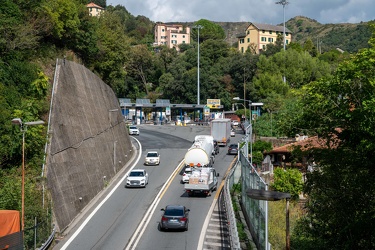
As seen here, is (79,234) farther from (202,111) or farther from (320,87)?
(202,111)

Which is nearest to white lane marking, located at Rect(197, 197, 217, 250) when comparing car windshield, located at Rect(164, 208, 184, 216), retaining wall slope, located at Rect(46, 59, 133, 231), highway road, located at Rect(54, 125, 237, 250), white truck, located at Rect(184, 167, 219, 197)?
highway road, located at Rect(54, 125, 237, 250)

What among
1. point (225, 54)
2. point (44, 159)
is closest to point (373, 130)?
point (44, 159)

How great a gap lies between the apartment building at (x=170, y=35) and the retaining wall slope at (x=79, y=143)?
132054mm

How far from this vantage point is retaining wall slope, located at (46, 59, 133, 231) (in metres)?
32.7

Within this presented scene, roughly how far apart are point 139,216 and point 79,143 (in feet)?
31.2

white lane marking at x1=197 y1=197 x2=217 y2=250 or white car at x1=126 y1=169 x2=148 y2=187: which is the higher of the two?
white car at x1=126 y1=169 x2=148 y2=187

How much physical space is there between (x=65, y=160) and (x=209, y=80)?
77.4m

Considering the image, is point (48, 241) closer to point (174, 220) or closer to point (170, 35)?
point (174, 220)

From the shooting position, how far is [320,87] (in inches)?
781

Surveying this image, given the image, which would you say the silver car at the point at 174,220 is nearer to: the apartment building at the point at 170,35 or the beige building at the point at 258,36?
the beige building at the point at 258,36

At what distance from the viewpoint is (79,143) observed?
39.0 metres

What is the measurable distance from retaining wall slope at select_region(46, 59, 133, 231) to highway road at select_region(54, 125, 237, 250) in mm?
1233

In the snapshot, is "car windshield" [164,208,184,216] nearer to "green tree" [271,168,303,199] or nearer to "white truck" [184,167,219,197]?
"white truck" [184,167,219,197]

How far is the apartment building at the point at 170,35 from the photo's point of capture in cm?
18362
